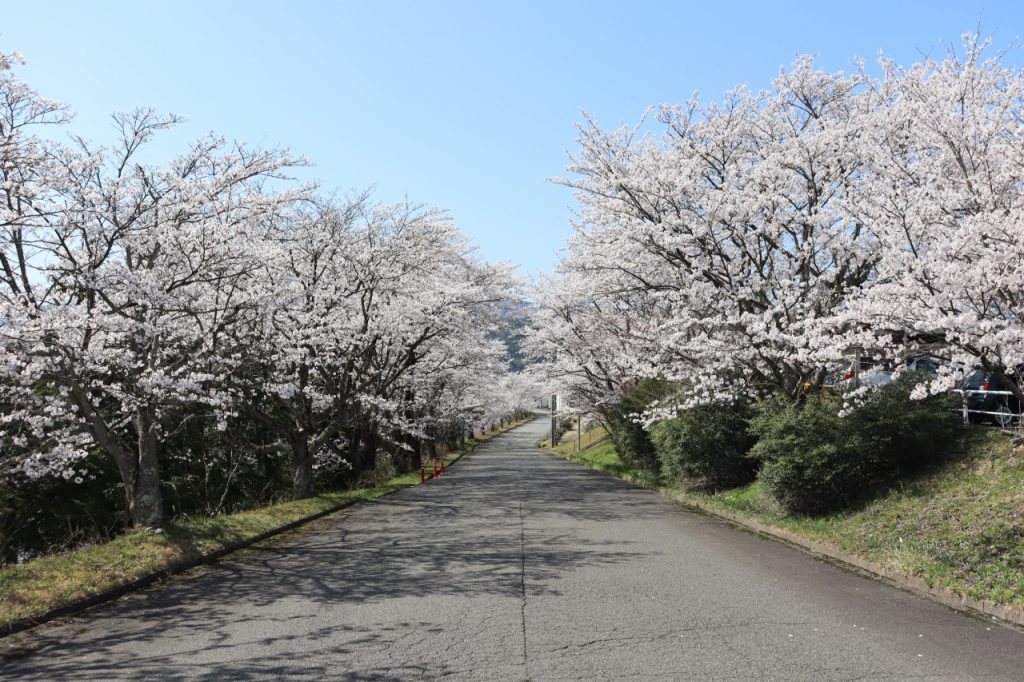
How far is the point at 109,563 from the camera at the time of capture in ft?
29.0

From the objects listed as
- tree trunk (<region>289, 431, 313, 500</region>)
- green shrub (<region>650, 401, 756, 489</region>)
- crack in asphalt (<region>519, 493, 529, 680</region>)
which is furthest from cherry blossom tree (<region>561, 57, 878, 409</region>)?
tree trunk (<region>289, 431, 313, 500</region>)

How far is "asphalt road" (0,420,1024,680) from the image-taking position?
5.38m

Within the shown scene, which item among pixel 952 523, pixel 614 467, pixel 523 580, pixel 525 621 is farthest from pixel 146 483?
pixel 614 467

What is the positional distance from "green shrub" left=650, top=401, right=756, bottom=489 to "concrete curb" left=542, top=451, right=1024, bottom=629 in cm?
223

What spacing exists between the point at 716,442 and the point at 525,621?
11533 mm

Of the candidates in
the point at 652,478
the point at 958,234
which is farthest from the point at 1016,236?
the point at 652,478

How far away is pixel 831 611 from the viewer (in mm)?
6992

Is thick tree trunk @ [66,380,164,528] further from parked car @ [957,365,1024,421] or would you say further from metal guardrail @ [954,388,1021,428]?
parked car @ [957,365,1024,421]

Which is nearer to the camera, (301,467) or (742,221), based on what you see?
(742,221)

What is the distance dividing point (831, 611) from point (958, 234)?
4529 millimetres

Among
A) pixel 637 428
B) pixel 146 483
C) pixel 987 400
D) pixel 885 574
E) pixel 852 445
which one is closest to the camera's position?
pixel 885 574

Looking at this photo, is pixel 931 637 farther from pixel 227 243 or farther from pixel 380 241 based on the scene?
pixel 380 241

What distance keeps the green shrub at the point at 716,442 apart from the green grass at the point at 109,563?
9.61 metres

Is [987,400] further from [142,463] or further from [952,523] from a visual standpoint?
[142,463]
